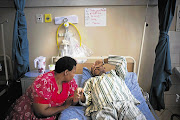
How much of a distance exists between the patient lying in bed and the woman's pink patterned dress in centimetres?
20

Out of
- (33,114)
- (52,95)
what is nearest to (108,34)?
(52,95)

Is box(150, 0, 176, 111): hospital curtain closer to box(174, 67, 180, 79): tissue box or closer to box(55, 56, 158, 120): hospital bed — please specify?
box(174, 67, 180, 79): tissue box

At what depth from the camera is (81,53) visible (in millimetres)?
2395

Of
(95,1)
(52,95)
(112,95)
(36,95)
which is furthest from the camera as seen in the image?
(95,1)

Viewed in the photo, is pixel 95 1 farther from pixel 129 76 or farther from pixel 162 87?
pixel 162 87

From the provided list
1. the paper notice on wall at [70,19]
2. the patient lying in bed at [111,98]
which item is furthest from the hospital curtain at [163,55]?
the paper notice on wall at [70,19]

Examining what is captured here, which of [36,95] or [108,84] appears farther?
[108,84]

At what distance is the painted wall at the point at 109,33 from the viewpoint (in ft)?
7.61

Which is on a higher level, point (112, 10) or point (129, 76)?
point (112, 10)

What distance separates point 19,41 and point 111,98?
4.40 ft

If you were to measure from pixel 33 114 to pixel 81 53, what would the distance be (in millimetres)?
1222

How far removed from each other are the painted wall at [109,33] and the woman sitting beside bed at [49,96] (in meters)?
1.09

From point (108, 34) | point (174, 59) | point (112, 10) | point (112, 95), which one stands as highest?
point (112, 10)

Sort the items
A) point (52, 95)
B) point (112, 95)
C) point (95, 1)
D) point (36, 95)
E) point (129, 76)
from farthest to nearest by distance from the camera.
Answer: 1. point (95, 1)
2. point (129, 76)
3. point (112, 95)
4. point (52, 95)
5. point (36, 95)
